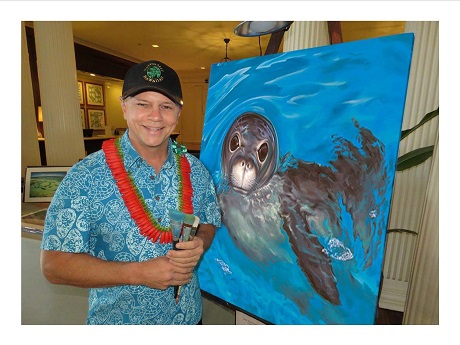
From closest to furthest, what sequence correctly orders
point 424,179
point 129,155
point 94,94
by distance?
point 129,155, point 424,179, point 94,94

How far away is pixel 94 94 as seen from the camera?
25.0ft

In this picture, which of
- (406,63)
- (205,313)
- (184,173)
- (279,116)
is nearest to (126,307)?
(184,173)

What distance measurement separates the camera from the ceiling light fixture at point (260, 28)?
105 cm

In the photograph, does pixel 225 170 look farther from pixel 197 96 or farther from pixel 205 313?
pixel 197 96

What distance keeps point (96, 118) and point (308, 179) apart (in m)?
7.98

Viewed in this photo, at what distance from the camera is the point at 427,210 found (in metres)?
1.08

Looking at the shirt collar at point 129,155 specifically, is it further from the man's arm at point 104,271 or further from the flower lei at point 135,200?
the man's arm at point 104,271

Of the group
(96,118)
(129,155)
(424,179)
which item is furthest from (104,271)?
(96,118)

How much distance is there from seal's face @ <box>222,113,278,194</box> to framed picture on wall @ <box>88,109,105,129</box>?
736 centimetres

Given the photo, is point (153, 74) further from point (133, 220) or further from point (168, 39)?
point (168, 39)

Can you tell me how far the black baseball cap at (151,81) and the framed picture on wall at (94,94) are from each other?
7.43 meters

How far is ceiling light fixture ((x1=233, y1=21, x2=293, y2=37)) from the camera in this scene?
1047 mm

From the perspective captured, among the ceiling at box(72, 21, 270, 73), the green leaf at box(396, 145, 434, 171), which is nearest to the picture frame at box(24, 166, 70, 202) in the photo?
the green leaf at box(396, 145, 434, 171)
